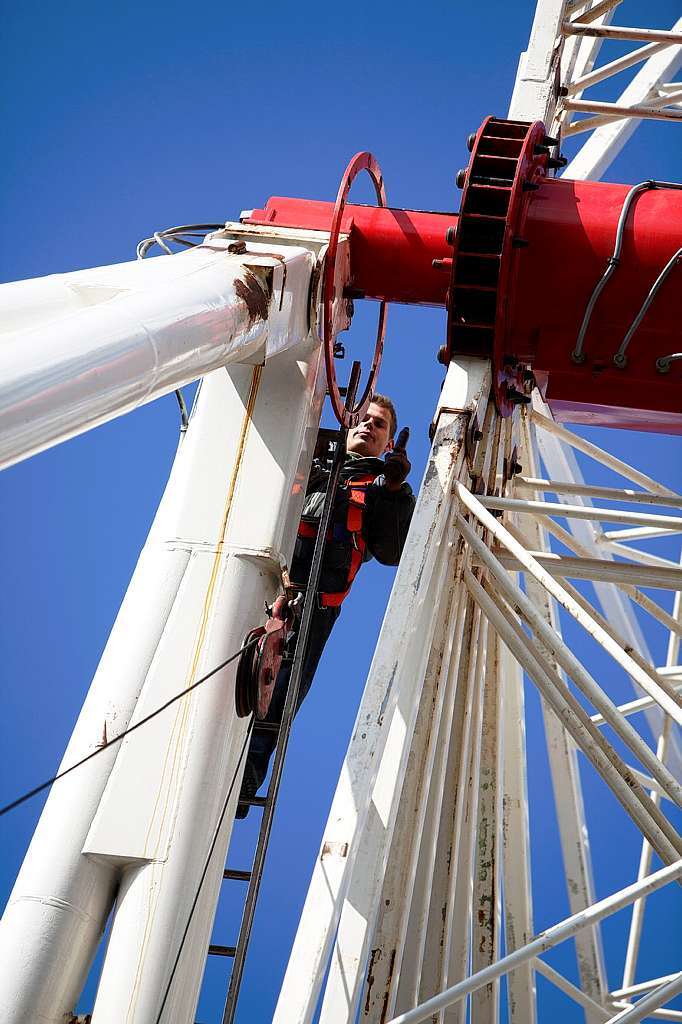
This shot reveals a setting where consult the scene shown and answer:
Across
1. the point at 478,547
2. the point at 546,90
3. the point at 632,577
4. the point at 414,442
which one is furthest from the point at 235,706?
the point at 414,442

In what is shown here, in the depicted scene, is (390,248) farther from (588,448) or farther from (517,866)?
(517,866)

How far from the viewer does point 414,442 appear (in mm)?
28516

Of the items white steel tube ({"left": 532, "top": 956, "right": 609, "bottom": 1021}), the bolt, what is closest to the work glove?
the bolt

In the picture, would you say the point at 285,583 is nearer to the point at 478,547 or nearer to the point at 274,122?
the point at 478,547

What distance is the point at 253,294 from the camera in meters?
6.17

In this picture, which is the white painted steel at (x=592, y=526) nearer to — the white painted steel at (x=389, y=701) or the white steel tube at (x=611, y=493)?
the white steel tube at (x=611, y=493)

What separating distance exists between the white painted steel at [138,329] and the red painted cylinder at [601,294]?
1.29m

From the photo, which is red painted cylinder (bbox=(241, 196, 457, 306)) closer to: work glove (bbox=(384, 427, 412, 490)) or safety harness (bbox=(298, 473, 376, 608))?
work glove (bbox=(384, 427, 412, 490))

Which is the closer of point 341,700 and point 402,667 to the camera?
point 402,667

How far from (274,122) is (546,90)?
2243 cm

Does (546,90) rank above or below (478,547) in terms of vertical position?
above

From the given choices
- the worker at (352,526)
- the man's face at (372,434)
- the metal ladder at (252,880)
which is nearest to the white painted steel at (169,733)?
the metal ladder at (252,880)

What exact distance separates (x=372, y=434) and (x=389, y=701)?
4437 mm

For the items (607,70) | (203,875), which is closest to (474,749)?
(203,875)
